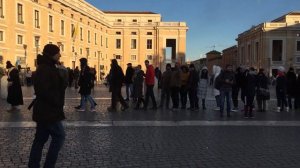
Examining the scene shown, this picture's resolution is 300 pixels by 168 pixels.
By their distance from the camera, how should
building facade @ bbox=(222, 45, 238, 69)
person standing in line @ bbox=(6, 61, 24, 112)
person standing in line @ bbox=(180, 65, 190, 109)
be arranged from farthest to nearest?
1. building facade @ bbox=(222, 45, 238, 69)
2. person standing in line @ bbox=(180, 65, 190, 109)
3. person standing in line @ bbox=(6, 61, 24, 112)

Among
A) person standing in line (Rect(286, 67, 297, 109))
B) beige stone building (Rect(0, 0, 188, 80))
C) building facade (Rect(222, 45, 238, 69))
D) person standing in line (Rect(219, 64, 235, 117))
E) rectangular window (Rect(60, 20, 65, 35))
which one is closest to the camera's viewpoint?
person standing in line (Rect(219, 64, 235, 117))

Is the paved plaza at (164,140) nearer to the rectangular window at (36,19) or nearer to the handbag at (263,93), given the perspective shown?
the handbag at (263,93)

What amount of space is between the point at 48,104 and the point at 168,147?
128 inches

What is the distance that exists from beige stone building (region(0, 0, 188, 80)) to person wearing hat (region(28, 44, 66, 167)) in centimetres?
3906

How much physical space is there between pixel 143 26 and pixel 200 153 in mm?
84821

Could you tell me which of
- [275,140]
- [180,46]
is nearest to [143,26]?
[180,46]

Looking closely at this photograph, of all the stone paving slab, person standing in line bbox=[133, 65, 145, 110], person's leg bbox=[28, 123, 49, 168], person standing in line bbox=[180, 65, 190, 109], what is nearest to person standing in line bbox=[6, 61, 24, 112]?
person standing in line bbox=[133, 65, 145, 110]

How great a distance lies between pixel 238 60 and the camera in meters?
120

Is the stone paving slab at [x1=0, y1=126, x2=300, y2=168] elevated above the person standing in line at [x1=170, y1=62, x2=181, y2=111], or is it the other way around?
the person standing in line at [x1=170, y1=62, x2=181, y2=111]

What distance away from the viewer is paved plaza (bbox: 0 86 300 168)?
701 cm

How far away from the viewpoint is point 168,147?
8.19 m

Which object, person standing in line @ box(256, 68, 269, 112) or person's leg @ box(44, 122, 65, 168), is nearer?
person's leg @ box(44, 122, 65, 168)

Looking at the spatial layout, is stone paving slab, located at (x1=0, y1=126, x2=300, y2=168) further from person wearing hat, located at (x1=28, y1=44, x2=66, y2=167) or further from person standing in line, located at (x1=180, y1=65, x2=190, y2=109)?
person standing in line, located at (x1=180, y1=65, x2=190, y2=109)

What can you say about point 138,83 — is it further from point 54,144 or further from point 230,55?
point 230,55
